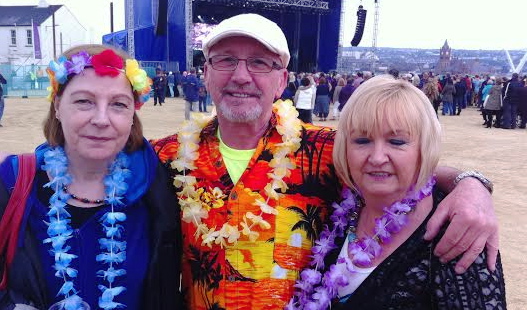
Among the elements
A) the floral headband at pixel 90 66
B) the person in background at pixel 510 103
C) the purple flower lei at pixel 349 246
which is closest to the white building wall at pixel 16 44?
the person in background at pixel 510 103

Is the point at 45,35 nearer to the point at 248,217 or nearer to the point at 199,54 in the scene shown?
the point at 199,54

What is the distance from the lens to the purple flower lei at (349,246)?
5.70 feet

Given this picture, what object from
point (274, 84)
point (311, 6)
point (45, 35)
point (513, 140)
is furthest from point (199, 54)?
point (274, 84)

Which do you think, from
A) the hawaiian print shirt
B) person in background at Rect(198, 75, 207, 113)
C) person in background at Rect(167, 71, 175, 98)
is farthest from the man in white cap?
person in background at Rect(167, 71, 175, 98)

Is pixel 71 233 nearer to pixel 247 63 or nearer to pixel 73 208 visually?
pixel 73 208

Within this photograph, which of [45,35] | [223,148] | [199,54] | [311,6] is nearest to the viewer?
[223,148]

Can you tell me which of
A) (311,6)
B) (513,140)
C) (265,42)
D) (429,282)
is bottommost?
(513,140)

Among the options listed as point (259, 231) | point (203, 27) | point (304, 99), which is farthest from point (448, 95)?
point (259, 231)

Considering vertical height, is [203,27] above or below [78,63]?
above

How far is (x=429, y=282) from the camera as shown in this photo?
62.5 inches

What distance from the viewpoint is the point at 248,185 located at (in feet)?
7.02

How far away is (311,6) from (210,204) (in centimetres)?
2414

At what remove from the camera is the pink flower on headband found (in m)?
1.94

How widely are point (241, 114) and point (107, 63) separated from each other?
602mm
